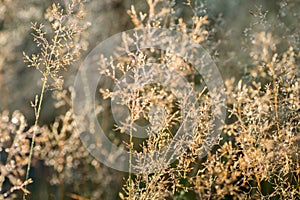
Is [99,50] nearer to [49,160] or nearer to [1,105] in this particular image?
[1,105]

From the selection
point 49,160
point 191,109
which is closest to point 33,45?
point 49,160

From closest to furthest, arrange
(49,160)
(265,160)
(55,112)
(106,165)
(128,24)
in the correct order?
(265,160)
(49,160)
(106,165)
(128,24)
(55,112)

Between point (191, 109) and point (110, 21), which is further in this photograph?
point (110, 21)

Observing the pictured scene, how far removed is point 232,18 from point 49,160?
2.54 meters

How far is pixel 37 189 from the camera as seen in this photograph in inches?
125

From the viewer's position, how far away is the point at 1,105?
3.72 m

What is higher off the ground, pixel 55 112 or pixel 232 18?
pixel 232 18

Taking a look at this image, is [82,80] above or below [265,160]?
above

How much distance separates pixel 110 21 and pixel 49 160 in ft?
5.97

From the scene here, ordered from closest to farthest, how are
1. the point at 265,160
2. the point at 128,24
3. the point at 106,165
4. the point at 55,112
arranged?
1. the point at 265,160
2. the point at 106,165
3. the point at 128,24
4. the point at 55,112

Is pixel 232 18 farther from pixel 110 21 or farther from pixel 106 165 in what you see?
pixel 106 165

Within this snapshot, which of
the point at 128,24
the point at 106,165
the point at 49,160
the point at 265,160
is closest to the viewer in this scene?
the point at 265,160

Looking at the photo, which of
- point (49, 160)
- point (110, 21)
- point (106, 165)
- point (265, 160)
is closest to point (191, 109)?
point (265, 160)

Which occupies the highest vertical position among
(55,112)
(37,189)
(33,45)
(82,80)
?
(33,45)
